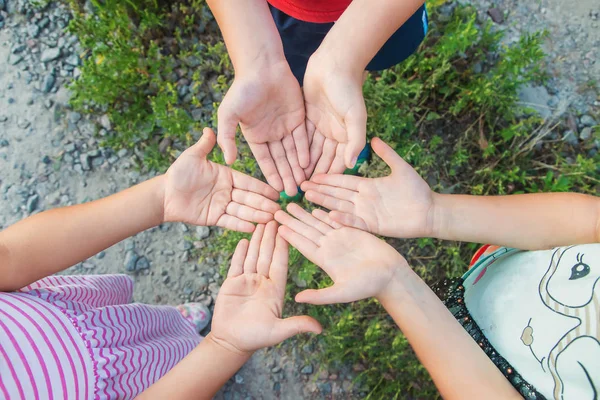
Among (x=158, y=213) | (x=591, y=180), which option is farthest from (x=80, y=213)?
(x=591, y=180)

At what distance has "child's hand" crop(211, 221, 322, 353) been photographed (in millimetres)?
1403

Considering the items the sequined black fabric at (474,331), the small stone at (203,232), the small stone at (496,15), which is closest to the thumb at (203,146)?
the small stone at (203,232)

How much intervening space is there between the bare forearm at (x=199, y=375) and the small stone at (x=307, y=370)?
0.79 metres

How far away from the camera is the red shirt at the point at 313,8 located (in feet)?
5.36

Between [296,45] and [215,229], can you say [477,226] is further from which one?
[215,229]

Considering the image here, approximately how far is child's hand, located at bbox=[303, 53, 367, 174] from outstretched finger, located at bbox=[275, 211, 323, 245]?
0.23 m

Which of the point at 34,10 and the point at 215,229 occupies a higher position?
the point at 34,10

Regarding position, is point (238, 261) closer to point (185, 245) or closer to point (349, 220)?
point (349, 220)

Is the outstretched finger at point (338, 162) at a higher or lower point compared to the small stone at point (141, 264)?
higher

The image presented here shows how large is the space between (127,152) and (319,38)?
1.31 meters

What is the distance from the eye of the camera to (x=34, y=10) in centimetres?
263

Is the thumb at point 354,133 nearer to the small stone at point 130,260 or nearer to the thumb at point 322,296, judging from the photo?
the thumb at point 322,296

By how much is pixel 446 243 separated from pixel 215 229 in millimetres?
1247

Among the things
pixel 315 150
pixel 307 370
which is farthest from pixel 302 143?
pixel 307 370
